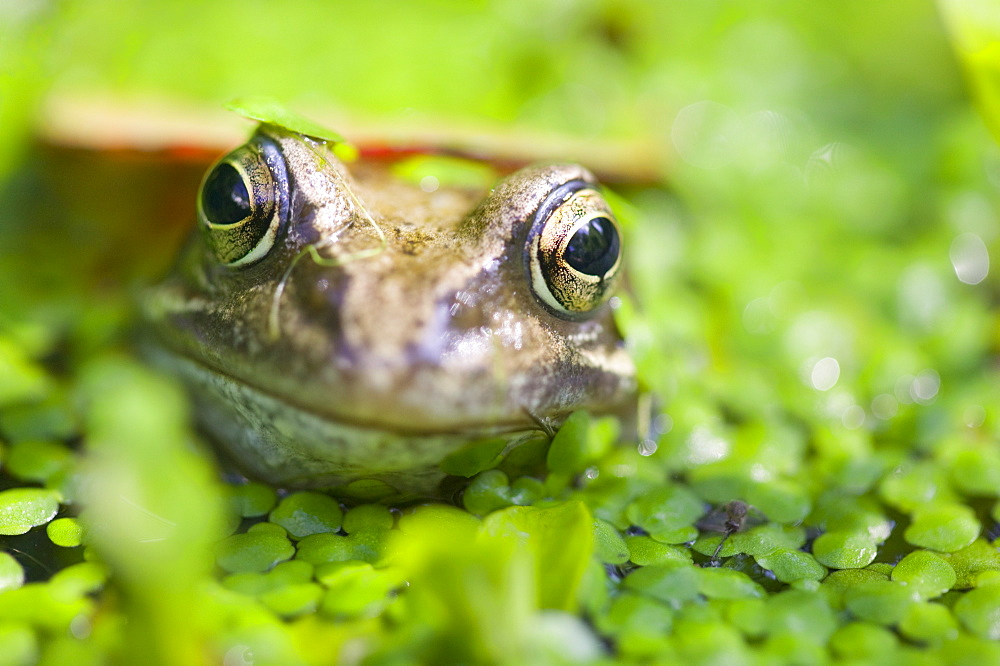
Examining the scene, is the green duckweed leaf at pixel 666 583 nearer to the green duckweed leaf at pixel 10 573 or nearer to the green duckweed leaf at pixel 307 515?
the green duckweed leaf at pixel 307 515

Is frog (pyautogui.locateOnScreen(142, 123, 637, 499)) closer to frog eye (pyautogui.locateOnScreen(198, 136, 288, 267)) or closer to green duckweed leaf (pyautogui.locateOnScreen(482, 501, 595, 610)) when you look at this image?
frog eye (pyautogui.locateOnScreen(198, 136, 288, 267))

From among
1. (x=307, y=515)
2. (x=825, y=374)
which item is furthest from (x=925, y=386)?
(x=307, y=515)

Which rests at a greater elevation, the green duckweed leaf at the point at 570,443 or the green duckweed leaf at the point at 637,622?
the green duckweed leaf at the point at 570,443

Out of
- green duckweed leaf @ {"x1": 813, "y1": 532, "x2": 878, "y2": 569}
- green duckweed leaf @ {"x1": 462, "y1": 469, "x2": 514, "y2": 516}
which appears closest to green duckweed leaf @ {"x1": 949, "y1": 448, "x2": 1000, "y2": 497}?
green duckweed leaf @ {"x1": 813, "y1": 532, "x2": 878, "y2": 569}

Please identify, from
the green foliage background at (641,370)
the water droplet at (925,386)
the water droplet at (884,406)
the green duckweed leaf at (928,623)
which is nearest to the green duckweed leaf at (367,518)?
the green foliage background at (641,370)

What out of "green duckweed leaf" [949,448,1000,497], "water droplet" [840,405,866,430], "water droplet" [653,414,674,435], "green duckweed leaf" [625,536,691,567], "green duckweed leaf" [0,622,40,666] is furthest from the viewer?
"water droplet" [840,405,866,430]

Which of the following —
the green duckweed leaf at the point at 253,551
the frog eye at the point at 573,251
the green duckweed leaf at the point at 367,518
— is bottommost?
the green duckweed leaf at the point at 253,551

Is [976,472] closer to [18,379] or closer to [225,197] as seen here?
[225,197]

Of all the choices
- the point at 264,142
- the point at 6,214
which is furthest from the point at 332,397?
the point at 6,214
